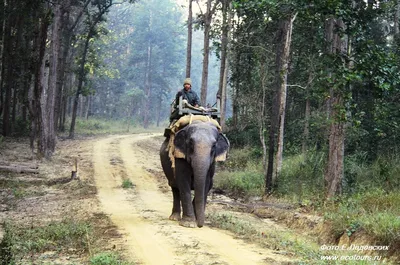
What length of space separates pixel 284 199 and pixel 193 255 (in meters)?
7.85

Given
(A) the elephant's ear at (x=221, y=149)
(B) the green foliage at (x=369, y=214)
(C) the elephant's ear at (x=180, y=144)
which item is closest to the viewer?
(B) the green foliage at (x=369, y=214)

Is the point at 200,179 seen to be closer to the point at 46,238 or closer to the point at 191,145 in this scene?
the point at 191,145

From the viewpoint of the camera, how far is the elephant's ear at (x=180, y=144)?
10.4 m

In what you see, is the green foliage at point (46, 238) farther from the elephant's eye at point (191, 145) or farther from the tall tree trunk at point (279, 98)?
the tall tree trunk at point (279, 98)

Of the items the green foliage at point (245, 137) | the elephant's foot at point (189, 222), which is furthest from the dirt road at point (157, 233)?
the green foliage at point (245, 137)

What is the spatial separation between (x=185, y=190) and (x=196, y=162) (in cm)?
86

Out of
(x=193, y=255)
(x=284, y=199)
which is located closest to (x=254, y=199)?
(x=284, y=199)

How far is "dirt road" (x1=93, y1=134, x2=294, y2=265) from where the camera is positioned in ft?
25.2

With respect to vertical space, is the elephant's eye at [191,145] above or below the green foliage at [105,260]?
above

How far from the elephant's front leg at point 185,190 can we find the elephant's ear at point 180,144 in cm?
20

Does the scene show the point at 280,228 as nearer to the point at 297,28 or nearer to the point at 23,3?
the point at 297,28

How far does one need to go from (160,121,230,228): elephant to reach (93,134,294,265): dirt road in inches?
17.4

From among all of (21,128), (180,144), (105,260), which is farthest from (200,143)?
(21,128)

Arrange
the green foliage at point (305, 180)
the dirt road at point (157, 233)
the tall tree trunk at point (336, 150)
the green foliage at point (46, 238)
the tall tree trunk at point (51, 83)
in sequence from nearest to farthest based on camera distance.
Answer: the dirt road at point (157, 233) < the green foliage at point (46, 238) < the tall tree trunk at point (336, 150) < the green foliage at point (305, 180) < the tall tree trunk at point (51, 83)
